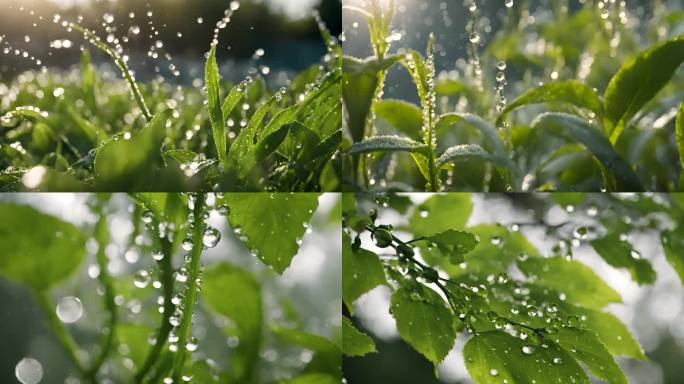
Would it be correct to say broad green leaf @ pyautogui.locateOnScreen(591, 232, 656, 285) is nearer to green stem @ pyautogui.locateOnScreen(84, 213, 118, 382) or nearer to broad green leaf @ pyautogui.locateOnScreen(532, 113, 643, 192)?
broad green leaf @ pyautogui.locateOnScreen(532, 113, 643, 192)

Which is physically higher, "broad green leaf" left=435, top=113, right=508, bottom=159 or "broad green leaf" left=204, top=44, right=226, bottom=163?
"broad green leaf" left=435, top=113, right=508, bottom=159

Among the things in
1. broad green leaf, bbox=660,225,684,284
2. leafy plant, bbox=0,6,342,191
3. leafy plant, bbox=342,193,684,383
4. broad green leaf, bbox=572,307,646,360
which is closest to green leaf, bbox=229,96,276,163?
leafy plant, bbox=0,6,342,191

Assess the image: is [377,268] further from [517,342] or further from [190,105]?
[190,105]

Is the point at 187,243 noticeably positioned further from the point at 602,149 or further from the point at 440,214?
the point at 602,149

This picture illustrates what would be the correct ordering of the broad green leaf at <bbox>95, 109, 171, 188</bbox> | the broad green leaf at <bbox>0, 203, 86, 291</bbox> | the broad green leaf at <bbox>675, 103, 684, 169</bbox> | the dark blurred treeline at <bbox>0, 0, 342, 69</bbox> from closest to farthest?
the broad green leaf at <bbox>95, 109, 171, 188</bbox>
the broad green leaf at <bbox>0, 203, 86, 291</bbox>
the broad green leaf at <bbox>675, 103, 684, 169</bbox>
the dark blurred treeline at <bbox>0, 0, 342, 69</bbox>

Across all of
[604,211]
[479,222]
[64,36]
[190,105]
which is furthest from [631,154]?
[64,36]

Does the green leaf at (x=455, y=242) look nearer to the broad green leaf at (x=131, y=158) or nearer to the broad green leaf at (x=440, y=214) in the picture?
the broad green leaf at (x=440, y=214)

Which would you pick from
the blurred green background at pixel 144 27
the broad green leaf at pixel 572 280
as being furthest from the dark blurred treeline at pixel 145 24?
the broad green leaf at pixel 572 280
